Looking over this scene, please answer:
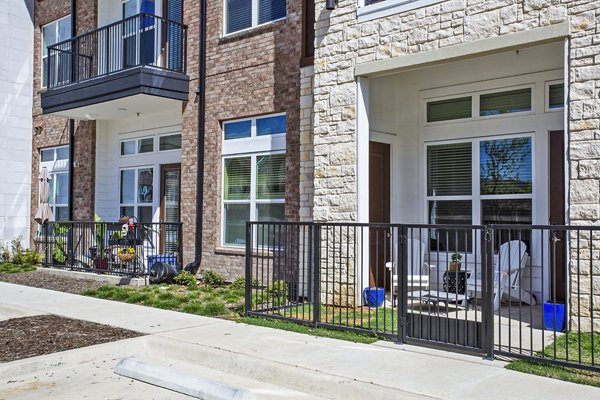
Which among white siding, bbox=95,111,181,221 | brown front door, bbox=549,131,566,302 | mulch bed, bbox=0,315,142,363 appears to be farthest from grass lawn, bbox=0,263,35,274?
brown front door, bbox=549,131,566,302

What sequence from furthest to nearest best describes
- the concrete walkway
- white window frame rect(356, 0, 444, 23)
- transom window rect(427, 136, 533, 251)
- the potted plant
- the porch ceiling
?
the porch ceiling < transom window rect(427, 136, 533, 251) < white window frame rect(356, 0, 444, 23) < the potted plant < the concrete walkway

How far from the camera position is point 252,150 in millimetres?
12297

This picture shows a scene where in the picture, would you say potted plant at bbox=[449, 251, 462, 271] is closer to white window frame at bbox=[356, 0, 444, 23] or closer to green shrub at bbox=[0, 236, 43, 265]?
white window frame at bbox=[356, 0, 444, 23]

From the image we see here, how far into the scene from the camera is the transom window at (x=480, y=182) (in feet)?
31.7

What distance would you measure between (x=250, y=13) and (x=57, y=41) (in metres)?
7.95

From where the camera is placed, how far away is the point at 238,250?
40.5ft

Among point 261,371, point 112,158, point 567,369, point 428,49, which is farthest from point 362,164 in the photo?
point 112,158

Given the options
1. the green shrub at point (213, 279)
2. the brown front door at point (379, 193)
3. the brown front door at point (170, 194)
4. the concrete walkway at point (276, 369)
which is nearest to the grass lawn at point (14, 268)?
the brown front door at point (170, 194)

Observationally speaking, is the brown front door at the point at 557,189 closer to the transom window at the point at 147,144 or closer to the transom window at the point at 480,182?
the transom window at the point at 480,182

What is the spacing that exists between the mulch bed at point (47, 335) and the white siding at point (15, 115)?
10.1 meters

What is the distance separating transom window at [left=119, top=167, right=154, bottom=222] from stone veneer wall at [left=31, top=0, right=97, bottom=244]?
0.88 m

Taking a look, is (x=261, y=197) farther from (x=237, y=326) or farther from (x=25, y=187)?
(x=25, y=187)

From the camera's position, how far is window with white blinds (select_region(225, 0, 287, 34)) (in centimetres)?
1199

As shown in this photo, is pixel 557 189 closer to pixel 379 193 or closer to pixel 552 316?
pixel 552 316
